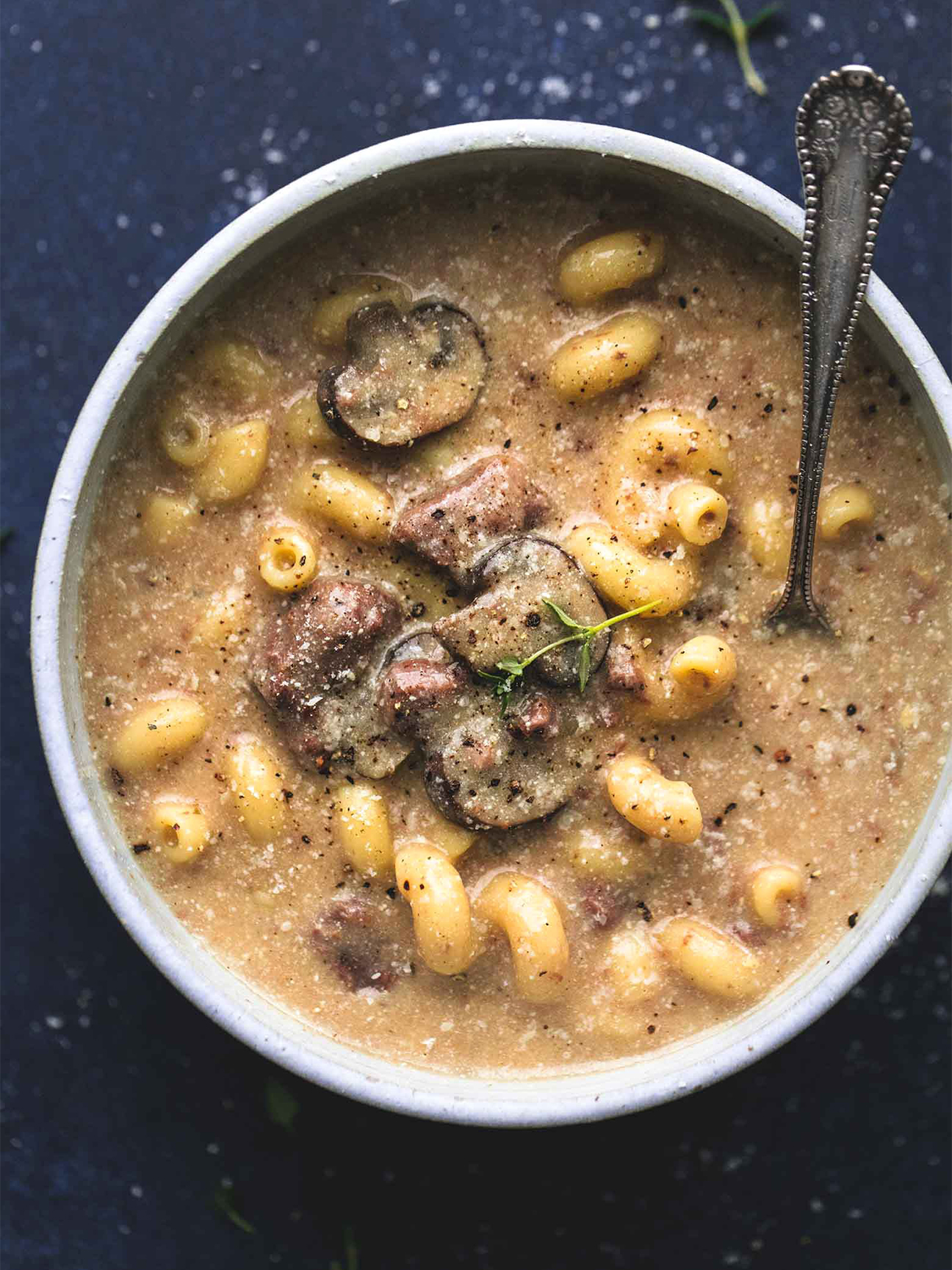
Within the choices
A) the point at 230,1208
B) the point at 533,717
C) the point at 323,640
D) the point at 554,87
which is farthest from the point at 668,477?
the point at 230,1208

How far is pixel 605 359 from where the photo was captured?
1.94m

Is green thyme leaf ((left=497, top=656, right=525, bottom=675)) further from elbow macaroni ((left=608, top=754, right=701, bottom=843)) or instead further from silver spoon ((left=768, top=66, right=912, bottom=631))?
silver spoon ((left=768, top=66, right=912, bottom=631))

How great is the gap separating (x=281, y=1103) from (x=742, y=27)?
2226 millimetres

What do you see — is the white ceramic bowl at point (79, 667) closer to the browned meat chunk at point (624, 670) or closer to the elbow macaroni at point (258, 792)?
the elbow macaroni at point (258, 792)

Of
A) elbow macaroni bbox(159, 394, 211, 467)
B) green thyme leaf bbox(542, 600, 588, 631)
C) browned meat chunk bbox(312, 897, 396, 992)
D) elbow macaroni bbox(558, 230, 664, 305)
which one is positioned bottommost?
browned meat chunk bbox(312, 897, 396, 992)

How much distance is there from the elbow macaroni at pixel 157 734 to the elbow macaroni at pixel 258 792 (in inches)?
3.2

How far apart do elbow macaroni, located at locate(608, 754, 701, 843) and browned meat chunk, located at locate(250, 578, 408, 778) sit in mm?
349

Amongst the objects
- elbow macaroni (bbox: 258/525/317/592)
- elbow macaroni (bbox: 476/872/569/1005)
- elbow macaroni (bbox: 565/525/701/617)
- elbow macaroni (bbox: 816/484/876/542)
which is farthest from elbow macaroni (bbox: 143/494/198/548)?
elbow macaroni (bbox: 816/484/876/542)

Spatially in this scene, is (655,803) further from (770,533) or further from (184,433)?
(184,433)

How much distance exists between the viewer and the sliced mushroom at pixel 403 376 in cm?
197

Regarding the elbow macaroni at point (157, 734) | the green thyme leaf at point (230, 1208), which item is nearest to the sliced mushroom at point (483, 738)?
the elbow macaroni at point (157, 734)

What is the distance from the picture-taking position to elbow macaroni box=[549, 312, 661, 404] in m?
1.95

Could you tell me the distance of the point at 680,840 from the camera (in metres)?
1.95

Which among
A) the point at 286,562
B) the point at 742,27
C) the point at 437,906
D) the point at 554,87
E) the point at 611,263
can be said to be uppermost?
the point at 742,27
